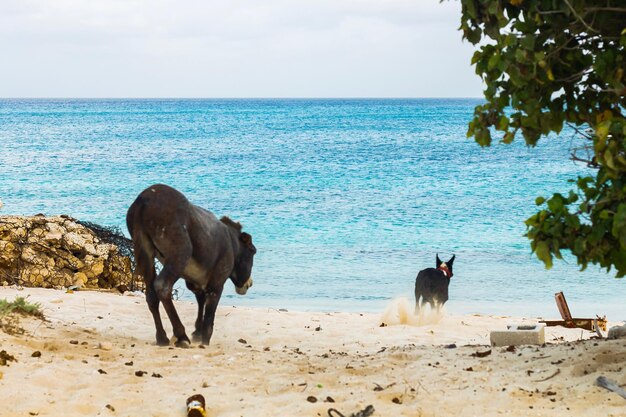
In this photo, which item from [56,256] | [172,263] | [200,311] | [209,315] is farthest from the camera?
[56,256]

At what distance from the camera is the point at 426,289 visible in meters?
14.4

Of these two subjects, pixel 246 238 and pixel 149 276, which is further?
pixel 246 238

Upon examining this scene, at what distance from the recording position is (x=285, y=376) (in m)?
8.06

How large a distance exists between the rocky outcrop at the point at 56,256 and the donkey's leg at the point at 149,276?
5.05 m

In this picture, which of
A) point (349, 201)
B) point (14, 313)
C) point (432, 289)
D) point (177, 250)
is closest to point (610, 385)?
point (177, 250)

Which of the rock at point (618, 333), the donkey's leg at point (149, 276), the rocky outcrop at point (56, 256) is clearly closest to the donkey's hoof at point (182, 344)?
the donkey's leg at point (149, 276)

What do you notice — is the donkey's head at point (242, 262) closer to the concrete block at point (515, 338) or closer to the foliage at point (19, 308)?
the foliage at point (19, 308)

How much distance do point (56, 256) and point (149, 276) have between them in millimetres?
5966

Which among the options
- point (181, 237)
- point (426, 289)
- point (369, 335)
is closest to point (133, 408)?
point (181, 237)

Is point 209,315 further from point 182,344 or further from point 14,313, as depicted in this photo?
point 14,313

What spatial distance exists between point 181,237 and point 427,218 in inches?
872

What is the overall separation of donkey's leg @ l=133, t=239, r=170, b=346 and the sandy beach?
0.19 metres

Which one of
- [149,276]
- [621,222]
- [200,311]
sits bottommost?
[200,311]

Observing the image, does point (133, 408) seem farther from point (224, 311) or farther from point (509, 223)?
point (509, 223)
